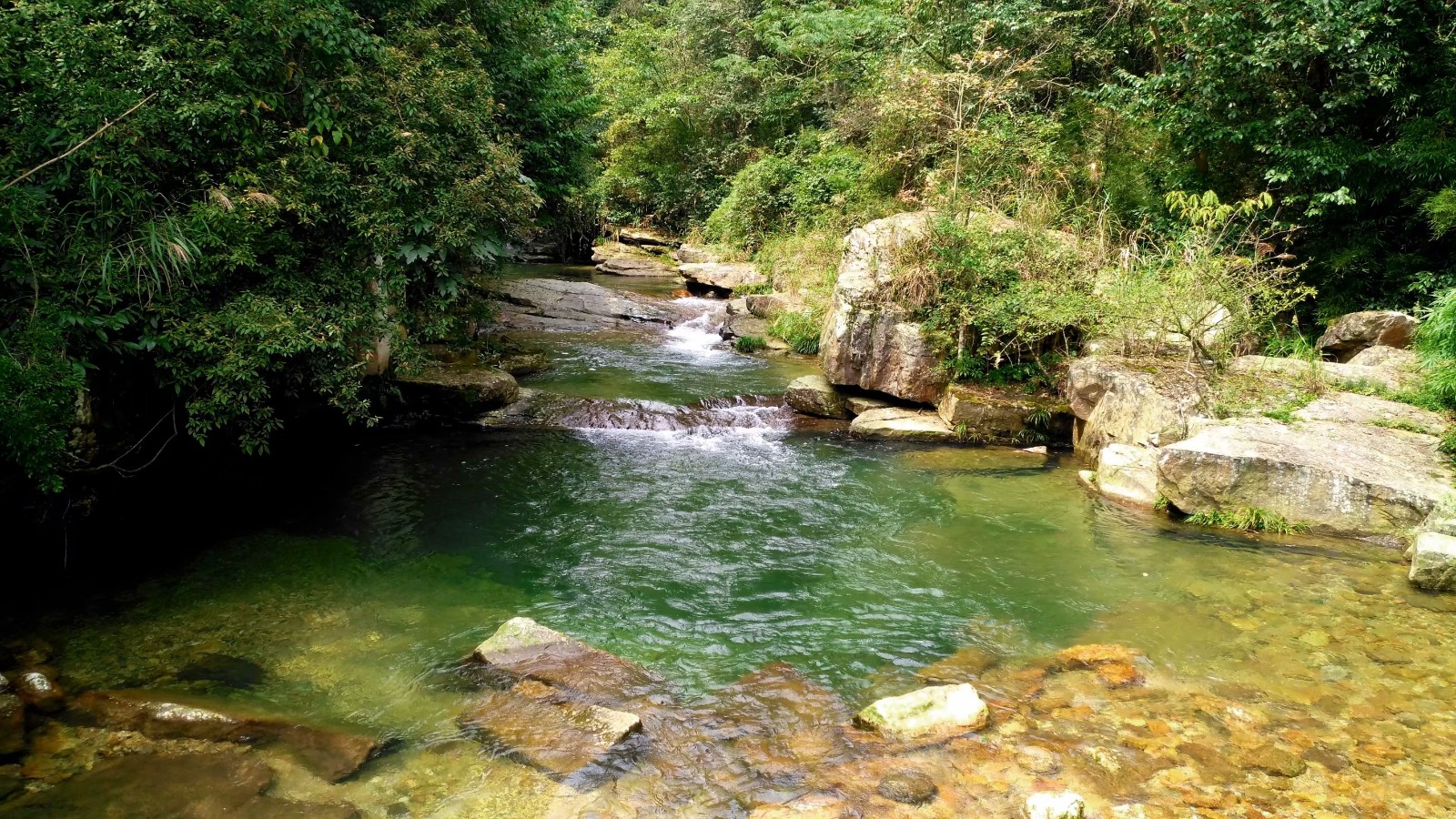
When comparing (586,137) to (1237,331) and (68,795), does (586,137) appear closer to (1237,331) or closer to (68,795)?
(1237,331)

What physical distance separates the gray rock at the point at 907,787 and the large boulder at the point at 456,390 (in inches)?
343

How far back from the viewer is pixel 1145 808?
3.98m

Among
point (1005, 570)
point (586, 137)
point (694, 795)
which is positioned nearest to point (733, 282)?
point (586, 137)

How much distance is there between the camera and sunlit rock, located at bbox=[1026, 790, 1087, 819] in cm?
382

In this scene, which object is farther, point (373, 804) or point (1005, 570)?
point (1005, 570)

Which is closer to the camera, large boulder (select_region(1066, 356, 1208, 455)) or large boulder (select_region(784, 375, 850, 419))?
large boulder (select_region(1066, 356, 1208, 455))

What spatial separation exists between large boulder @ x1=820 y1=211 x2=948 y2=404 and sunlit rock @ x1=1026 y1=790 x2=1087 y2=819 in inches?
330

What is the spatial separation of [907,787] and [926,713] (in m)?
0.62

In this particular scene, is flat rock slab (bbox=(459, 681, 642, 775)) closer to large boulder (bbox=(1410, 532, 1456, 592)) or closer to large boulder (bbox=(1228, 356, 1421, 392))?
large boulder (bbox=(1410, 532, 1456, 592))

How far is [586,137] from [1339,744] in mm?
15615

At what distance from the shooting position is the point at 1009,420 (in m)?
11.1

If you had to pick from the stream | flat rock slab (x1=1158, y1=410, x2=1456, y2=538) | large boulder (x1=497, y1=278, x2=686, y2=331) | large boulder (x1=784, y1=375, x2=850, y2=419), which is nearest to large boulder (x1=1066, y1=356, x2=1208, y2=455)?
flat rock slab (x1=1158, y1=410, x2=1456, y2=538)

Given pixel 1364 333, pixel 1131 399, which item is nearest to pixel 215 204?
pixel 1131 399

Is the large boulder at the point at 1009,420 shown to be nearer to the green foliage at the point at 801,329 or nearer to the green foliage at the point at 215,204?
the green foliage at the point at 801,329
